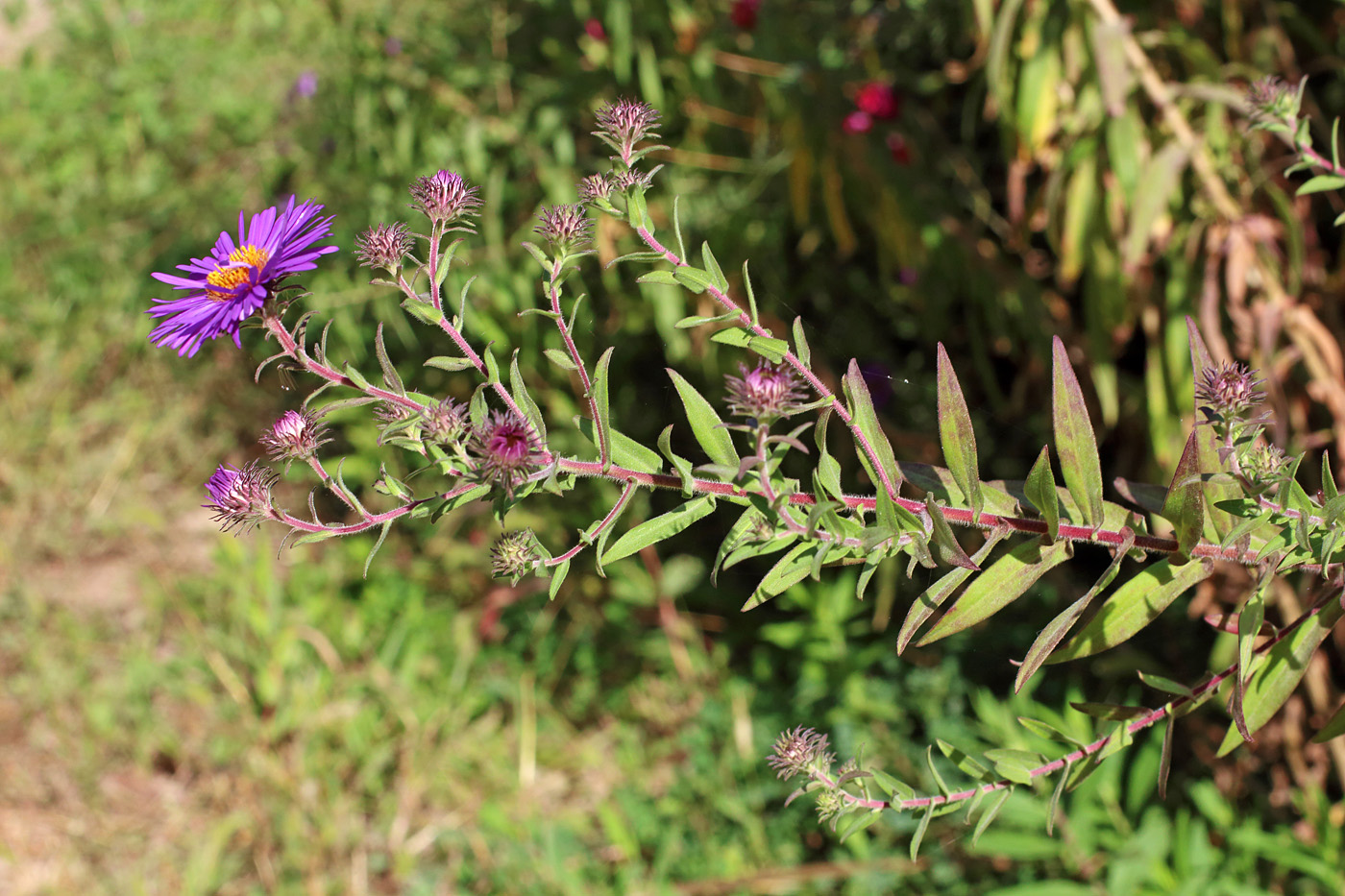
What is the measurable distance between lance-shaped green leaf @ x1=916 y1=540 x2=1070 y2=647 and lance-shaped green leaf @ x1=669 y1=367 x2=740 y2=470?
0.50ft

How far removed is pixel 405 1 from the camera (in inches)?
80.6

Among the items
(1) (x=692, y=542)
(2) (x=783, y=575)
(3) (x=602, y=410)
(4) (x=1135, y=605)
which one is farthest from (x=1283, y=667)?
(1) (x=692, y=542)

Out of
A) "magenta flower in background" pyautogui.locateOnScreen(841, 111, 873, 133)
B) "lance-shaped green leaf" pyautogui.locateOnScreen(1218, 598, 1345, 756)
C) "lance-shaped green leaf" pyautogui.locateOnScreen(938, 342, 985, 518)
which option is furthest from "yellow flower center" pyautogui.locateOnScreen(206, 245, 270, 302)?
"magenta flower in background" pyautogui.locateOnScreen(841, 111, 873, 133)

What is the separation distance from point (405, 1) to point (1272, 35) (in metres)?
1.49

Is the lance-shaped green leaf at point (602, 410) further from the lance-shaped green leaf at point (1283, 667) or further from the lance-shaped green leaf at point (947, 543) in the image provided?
the lance-shaped green leaf at point (1283, 667)

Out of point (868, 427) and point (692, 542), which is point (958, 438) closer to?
point (868, 427)

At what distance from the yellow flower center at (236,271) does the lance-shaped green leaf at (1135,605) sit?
50 cm

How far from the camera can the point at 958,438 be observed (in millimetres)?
592

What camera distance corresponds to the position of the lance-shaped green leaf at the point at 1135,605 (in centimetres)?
62

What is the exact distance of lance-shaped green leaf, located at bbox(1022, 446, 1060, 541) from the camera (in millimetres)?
572

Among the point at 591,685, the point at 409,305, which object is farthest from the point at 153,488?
the point at 409,305

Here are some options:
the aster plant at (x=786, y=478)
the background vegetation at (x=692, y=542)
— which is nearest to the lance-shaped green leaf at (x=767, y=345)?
the aster plant at (x=786, y=478)

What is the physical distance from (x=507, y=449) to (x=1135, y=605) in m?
0.38

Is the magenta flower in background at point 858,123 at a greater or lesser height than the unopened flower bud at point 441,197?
lesser
